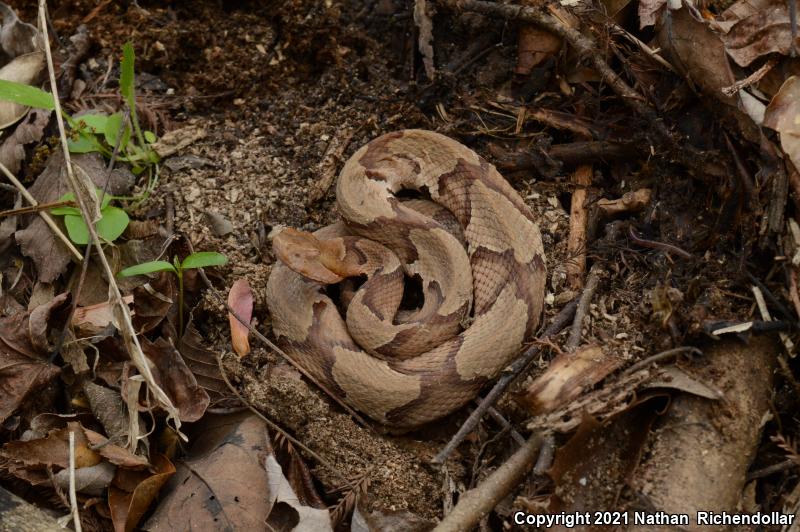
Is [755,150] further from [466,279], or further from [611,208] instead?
[466,279]

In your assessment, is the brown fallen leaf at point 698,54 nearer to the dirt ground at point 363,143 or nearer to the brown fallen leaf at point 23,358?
the dirt ground at point 363,143

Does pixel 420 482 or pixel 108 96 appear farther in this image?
pixel 108 96

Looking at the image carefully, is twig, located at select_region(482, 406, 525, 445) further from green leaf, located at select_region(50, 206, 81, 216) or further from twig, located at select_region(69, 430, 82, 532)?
green leaf, located at select_region(50, 206, 81, 216)

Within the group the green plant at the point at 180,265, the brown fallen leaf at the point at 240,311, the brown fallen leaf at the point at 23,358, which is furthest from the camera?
the brown fallen leaf at the point at 240,311

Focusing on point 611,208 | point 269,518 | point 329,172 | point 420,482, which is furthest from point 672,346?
point 329,172

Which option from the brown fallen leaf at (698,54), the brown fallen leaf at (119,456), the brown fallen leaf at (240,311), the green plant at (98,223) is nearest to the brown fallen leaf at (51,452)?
the brown fallen leaf at (119,456)

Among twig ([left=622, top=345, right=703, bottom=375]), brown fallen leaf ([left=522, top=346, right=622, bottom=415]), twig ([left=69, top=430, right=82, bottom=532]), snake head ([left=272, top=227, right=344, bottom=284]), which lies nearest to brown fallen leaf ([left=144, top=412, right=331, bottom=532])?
twig ([left=69, top=430, right=82, bottom=532])
